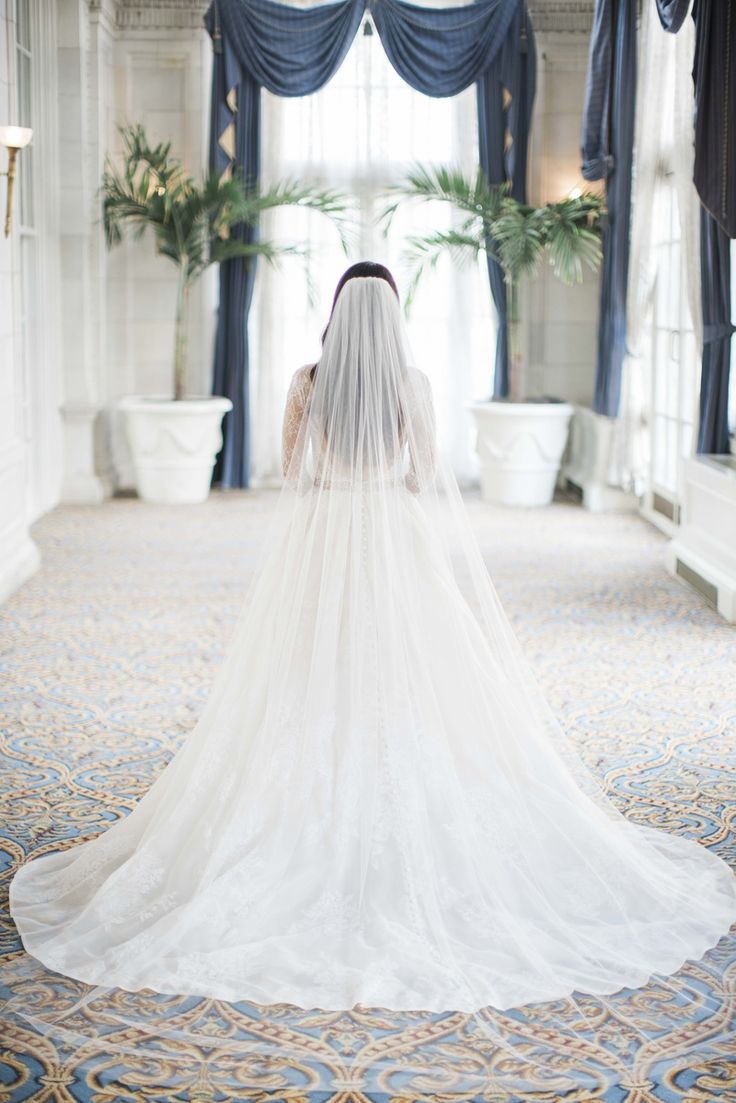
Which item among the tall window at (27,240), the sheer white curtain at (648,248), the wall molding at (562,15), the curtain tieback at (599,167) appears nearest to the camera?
the sheer white curtain at (648,248)

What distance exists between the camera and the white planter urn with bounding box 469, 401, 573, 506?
9.38 meters

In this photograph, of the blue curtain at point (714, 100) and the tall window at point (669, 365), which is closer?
the blue curtain at point (714, 100)

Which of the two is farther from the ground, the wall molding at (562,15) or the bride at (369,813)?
the wall molding at (562,15)

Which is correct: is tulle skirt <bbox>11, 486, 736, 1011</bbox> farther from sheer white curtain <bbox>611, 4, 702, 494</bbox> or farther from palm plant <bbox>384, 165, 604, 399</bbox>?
palm plant <bbox>384, 165, 604, 399</bbox>

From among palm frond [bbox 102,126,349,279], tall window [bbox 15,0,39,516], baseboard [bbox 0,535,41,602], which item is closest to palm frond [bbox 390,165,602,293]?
palm frond [bbox 102,126,349,279]

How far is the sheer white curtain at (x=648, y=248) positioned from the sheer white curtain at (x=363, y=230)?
62.1 inches

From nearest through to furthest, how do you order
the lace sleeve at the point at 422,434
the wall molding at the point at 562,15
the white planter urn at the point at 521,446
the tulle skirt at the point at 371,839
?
the tulle skirt at the point at 371,839, the lace sleeve at the point at 422,434, the white planter urn at the point at 521,446, the wall molding at the point at 562,15

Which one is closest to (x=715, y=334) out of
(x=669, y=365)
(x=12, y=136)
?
(x=669, y=365)

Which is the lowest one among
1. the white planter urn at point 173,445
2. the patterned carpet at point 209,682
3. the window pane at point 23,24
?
the patterned carpet at point 209,682

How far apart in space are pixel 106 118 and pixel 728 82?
206 inches

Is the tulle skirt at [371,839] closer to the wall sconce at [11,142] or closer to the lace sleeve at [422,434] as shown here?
the lace sleeve at [422,434]

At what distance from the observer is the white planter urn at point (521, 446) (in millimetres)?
9375

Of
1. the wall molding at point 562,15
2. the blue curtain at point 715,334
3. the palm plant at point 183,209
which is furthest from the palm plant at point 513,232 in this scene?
the blue curtain at point 715,334

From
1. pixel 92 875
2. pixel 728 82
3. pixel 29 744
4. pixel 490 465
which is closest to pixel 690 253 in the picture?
pixel 728 82
